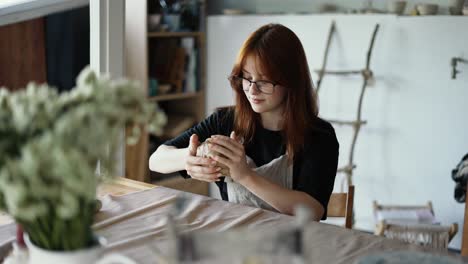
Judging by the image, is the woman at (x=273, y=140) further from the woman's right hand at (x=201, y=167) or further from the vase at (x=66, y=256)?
the vase at (x=66, y=256)

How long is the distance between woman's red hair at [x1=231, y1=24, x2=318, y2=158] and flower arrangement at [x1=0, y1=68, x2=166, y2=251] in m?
0.94

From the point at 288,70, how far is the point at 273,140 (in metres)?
0.24

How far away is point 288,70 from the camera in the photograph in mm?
1822

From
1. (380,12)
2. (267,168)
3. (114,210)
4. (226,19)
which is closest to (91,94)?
(114,210)

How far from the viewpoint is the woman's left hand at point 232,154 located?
5.30ft

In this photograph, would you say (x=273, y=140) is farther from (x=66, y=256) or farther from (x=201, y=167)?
(x=66, y=256)

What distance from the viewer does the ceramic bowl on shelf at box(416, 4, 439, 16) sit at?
10.9 feet

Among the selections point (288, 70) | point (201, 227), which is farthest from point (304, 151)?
point (201, 227)

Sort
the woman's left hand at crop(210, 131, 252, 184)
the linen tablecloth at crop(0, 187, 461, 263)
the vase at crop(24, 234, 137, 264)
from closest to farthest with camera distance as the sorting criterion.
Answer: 1. the vase at crop(24, 234, 137, 264)
2. the linen tablecloth at crop(0, 187, 461, 263)
3. the woman's left hand at crop(210, 131, 252, 184)

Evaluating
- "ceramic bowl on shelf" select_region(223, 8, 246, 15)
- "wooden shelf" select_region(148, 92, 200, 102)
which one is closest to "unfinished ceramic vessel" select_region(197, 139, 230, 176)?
"wooden shelf" select_region(148, 92, 200, 102)

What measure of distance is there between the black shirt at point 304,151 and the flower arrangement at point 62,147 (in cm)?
93

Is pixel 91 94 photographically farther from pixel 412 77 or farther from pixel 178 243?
pixel 412 77

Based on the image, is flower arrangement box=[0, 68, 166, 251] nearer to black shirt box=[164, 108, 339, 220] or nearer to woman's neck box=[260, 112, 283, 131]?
black shirt box=[164, 108, 339, 220]

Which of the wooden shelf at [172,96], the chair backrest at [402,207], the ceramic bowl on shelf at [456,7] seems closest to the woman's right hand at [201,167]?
the chair backrest at [402,207]
